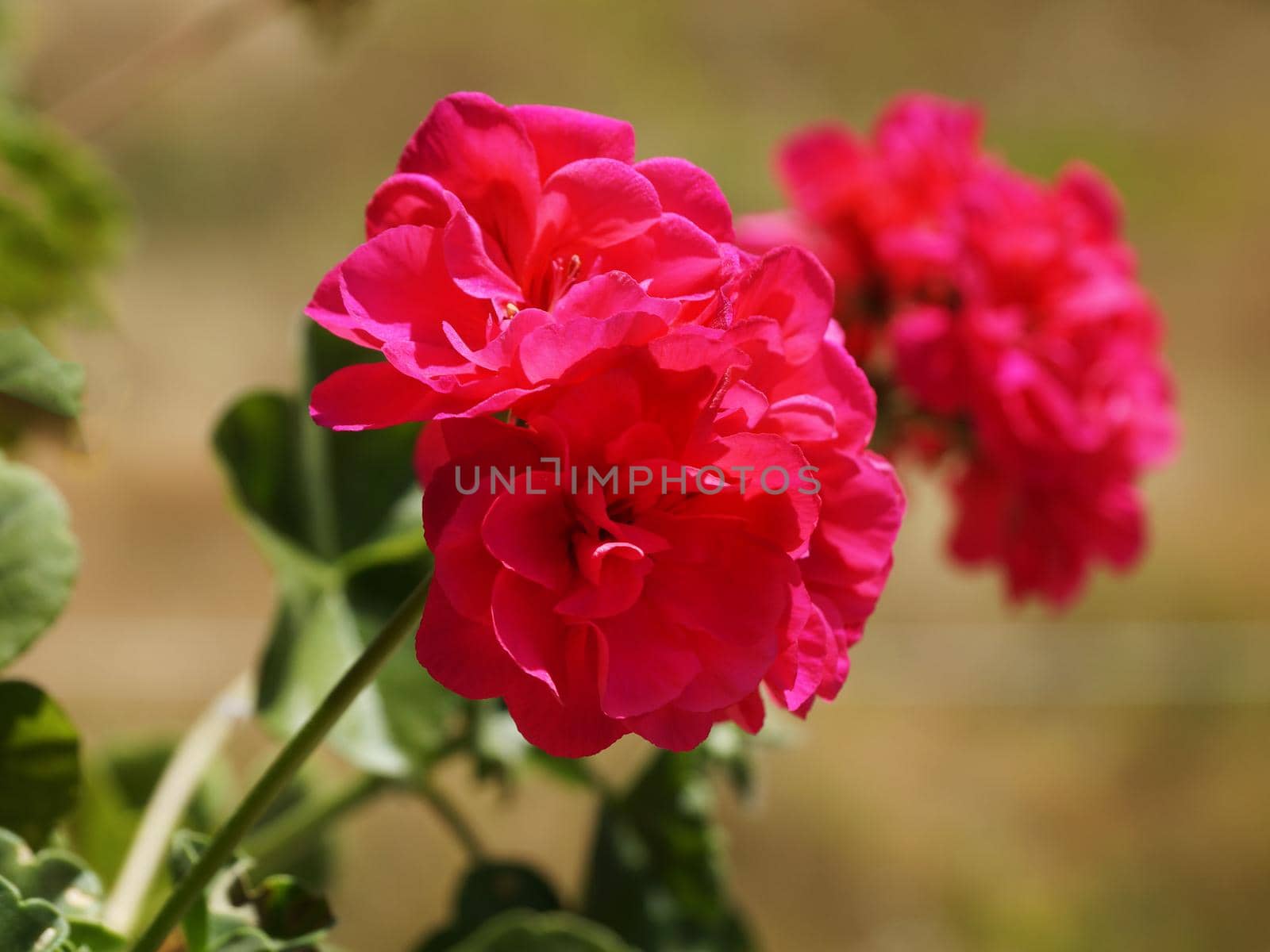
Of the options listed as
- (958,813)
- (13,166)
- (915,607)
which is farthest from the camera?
(915,607)

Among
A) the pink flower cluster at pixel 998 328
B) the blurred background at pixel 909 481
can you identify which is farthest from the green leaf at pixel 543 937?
the blurred background at pixel 909 481

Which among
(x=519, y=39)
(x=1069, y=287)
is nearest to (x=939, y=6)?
(x=519, y=39)

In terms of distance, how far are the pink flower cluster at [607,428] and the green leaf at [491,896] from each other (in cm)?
13

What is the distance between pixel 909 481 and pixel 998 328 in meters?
0.12

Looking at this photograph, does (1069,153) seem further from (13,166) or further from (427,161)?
(427,161)

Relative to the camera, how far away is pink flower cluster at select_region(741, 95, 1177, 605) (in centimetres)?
35

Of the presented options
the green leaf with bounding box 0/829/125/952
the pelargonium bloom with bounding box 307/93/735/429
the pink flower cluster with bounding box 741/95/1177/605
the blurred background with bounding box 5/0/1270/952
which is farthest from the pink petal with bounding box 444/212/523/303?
the blurred background with bounding box 5/0/1270/952

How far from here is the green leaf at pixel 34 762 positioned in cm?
22

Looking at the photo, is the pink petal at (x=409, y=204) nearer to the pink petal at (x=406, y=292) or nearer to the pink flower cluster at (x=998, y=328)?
the pink petal at (x=406, y=292)

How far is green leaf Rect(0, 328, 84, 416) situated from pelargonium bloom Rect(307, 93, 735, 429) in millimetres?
53

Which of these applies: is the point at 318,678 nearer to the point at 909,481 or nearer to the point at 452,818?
the point at 452,818

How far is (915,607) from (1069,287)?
75cm

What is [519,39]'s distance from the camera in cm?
140

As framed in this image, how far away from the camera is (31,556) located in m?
0.21
